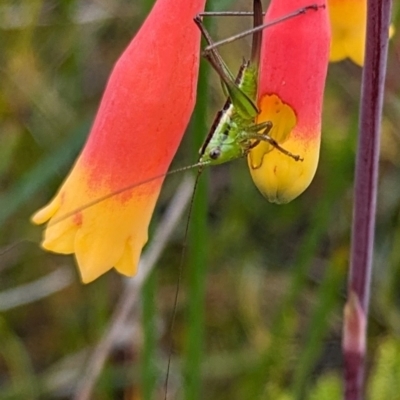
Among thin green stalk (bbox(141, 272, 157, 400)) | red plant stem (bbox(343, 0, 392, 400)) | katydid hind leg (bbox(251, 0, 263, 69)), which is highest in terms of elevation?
katydid hind leg (bbox(251, 0, 263, 69))

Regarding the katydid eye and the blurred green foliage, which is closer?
the katydid eye

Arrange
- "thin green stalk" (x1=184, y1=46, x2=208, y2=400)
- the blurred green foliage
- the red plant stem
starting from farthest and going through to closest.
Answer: the blurred green foliage, "thin green stalk" (x1=184, y1=46, x2=208, y2=400), the red plant stem

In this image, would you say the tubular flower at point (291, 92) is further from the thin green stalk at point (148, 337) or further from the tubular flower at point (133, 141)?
the thin green stalk at point (148, 337)

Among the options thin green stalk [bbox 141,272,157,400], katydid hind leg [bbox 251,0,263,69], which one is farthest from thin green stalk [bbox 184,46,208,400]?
katydid hind leg [bbox 251,0,263,69]

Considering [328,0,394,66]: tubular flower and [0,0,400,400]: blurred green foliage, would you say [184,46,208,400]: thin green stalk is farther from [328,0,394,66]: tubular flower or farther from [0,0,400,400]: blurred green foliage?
[0,0,400,400]: blurred green foliage

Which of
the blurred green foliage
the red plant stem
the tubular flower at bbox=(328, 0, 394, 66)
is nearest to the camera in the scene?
the red plant stem

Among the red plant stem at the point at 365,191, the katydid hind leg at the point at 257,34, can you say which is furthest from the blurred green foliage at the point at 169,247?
the katydid hind leg at the point at 257,34

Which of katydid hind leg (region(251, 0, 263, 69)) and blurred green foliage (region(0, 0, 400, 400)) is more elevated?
katydid hind leg (region(251, 0, 263, 69))
